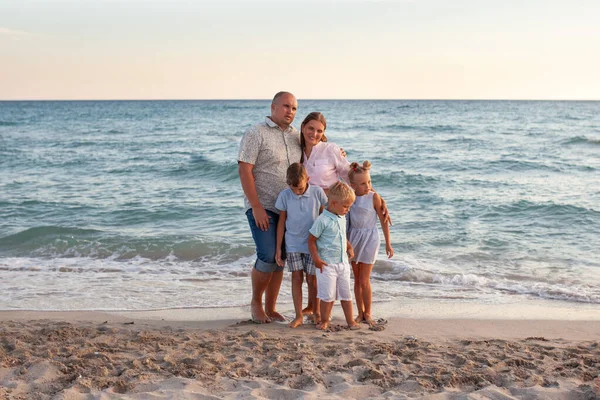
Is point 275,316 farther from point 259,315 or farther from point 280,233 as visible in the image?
point 280,233

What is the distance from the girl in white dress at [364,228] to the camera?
4945mm

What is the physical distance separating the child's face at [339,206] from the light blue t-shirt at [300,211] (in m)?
0.17

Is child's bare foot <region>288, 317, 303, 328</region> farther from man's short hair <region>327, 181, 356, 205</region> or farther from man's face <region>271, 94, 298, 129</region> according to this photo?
man's face <region>271, 94, 298, 129</region>

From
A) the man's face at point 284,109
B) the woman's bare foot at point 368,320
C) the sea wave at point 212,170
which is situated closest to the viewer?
the man's face at point 284,109

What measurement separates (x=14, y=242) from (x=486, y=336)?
280 inches

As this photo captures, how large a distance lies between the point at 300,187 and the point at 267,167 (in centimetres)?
38

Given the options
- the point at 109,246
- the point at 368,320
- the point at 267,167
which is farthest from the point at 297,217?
the point at 109,246

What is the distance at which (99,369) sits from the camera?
3.79 m

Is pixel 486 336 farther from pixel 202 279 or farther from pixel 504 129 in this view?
pixel 504 129

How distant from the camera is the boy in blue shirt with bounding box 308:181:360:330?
467 centimetres

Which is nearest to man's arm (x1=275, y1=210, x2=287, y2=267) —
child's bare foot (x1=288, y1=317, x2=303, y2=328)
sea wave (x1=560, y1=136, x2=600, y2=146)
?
child's bare foot (x1=288, y1=317, x2=303, y2=328)

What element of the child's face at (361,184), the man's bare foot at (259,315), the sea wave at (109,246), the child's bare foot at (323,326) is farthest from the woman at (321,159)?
the sea wave at (109,246)

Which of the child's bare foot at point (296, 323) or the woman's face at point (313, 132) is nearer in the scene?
the woman's face at point (313, 132)

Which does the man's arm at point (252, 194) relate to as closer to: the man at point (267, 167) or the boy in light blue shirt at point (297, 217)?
the man at point (267, 167)
